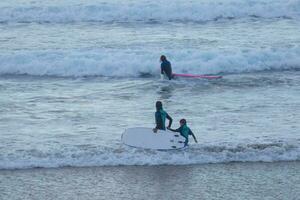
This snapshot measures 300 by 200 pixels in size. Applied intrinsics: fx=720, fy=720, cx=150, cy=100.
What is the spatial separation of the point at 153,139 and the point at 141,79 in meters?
9.37

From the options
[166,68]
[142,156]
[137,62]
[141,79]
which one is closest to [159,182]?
[142,156]

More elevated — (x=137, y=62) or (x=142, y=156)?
(x=137, y=62)

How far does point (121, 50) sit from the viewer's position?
93.6ft

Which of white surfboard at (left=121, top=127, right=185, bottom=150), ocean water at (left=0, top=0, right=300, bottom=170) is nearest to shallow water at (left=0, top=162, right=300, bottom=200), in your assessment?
ocean water at (left=0, top=0, right=300, bottom=170)

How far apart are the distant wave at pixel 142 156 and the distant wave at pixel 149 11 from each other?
20.4m

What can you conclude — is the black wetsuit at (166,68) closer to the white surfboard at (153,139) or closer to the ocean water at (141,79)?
the ocean water at (141,79)

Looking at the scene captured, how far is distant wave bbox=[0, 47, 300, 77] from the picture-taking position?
26375mm

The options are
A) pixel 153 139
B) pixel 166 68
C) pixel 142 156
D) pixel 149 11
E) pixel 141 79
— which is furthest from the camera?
pixel 149 11

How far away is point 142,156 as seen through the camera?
15.7 m

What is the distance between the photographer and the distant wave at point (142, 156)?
15.4m

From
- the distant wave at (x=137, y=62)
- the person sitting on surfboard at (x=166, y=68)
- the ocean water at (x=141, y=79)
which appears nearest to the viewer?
the ocean water at (x=141, y=79)

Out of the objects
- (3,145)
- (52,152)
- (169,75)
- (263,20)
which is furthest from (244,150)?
(263,20)

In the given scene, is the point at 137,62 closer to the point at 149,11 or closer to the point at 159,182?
the point at 149,11

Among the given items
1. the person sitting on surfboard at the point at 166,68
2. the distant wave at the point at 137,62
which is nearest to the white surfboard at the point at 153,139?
the person sitting on surfboard at the point at 166,68
